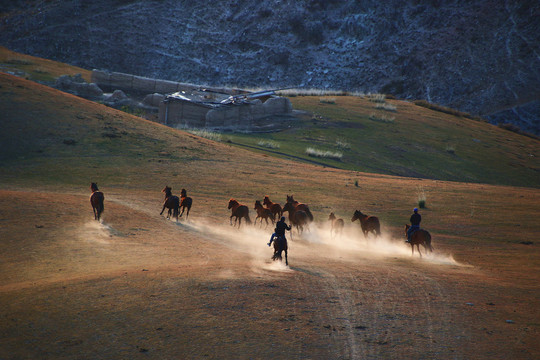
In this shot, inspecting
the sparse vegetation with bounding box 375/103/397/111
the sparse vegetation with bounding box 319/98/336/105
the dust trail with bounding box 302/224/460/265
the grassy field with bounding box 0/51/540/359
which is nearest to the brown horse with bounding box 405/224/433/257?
the dust trail with bounding box 302/224/460/265

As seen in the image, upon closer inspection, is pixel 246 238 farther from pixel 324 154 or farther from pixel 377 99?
pixel 377 99

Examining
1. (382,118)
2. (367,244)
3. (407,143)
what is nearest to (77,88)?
(382,118)

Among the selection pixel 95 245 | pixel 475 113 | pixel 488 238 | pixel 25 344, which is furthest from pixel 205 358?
pixel 475 113

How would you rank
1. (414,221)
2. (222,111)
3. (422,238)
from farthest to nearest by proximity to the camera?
(222,111)
(414,221)
(422,238)

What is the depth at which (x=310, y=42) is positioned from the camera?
108562 millimetres

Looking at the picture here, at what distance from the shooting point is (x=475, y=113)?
87312 mm

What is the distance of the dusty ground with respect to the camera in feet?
31.5

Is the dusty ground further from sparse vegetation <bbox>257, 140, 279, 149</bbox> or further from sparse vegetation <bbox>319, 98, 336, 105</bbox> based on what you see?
sparse vegetation <bbox>319, 98, 336, 105</bbox>

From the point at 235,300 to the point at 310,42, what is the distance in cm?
10229

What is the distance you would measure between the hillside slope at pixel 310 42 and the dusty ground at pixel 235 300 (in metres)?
80.0

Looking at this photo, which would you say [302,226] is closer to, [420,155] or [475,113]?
[420,155]

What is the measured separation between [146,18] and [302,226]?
99.4m

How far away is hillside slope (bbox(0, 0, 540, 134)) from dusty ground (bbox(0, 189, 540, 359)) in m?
80.0

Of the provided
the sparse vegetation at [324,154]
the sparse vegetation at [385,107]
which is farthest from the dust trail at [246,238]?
the sparse vegetation at [385,107]
